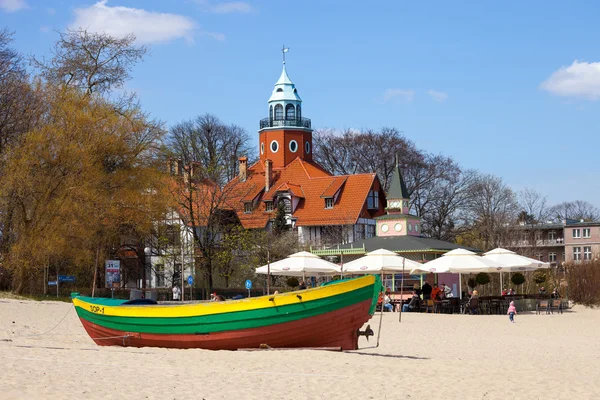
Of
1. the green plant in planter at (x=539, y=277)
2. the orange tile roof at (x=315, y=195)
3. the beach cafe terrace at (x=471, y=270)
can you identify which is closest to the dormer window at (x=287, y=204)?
the orange tile roof at (x=315, y=195)

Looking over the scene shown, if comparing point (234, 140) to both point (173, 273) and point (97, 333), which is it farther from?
point (97, 333)

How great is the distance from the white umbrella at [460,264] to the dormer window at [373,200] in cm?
3227

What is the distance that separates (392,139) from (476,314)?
3891 cm

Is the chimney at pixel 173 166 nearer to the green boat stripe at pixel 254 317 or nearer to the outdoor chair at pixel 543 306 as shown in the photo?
the outdoor chair at pixel 543 306

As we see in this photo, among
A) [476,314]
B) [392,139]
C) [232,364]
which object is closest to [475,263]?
[476,314]

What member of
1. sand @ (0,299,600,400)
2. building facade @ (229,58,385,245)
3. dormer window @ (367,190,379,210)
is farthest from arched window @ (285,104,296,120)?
sand @ (0,299,600,400)

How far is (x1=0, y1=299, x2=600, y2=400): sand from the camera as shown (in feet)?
42.4

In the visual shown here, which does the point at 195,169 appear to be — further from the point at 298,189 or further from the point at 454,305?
the point at 454,305

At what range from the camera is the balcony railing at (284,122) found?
257 ft

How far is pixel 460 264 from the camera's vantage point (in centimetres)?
3625

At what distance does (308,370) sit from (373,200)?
54.6m

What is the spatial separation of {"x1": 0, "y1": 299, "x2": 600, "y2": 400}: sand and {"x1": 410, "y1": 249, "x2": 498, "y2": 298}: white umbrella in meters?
11.0

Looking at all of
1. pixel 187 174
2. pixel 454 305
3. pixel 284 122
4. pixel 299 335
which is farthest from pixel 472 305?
pixel 284 122

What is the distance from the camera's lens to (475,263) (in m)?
36.2
